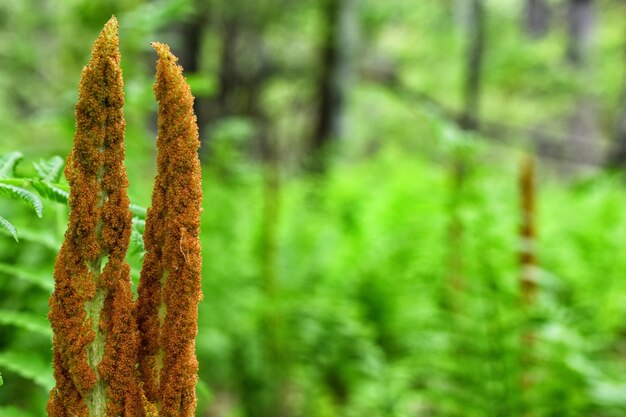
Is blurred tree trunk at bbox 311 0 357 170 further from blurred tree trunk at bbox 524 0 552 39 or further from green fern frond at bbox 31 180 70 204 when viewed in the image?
blurred tree trunk at bbox 524 0 552 39

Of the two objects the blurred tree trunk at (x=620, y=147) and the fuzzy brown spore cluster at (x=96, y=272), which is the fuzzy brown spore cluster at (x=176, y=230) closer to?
the fuzzy brown spore cluster at (x=96, y=272)

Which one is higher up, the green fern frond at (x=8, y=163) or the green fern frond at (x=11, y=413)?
the green fern frond at (x=8, y=163)

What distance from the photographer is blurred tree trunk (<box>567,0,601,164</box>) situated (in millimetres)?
12344

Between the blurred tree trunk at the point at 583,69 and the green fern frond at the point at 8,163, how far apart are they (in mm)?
11990

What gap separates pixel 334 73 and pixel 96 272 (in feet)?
19.9

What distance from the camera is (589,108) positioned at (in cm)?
1364

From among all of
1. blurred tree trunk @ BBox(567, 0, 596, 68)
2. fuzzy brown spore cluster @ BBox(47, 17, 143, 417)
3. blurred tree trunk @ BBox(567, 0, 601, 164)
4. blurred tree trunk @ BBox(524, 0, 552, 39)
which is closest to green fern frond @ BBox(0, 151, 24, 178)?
fuzzy brown spore cluster @ BBox(47, 17, 143, 417)

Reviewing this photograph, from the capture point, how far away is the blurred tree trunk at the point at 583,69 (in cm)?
1234

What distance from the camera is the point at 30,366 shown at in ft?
3.64

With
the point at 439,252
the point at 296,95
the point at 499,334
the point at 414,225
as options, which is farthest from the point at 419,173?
the point at 296,95

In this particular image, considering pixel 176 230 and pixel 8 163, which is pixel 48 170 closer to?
pixel 8 163

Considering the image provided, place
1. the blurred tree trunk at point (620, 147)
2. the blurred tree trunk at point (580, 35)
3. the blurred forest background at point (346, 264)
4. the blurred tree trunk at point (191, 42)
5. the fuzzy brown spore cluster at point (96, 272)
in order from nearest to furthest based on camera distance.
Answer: the fuzzy brown spore cluster at point (96, 272) < the blurred forest background at point (346, 264) < the blurred tree trunk at point (191, 42) < the blurred tree trunk at point (620, 147) < the blurred tree trunk at point (580, 35)

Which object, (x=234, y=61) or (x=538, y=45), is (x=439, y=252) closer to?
(x=234, y=61)

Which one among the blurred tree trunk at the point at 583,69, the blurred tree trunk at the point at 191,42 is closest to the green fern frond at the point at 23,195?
the blurred tree trunk at the point at 191,42
